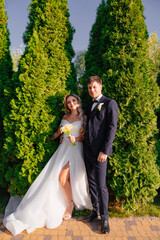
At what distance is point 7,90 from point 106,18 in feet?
9.98

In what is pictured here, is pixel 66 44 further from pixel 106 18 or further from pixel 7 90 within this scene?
pixel 7 90

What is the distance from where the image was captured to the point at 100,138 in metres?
3.10

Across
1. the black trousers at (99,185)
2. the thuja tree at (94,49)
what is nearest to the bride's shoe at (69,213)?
the black trousers at (99,185)

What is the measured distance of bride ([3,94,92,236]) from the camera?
3.22 metres

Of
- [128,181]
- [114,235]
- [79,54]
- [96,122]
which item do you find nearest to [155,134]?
[128,181]

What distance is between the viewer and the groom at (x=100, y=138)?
2.94 meters

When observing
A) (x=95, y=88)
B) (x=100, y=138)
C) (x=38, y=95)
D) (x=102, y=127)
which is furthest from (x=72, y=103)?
(x=100, y=138)

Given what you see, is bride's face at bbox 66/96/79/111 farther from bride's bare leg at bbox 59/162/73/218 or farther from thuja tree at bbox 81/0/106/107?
bride's bare leg at bbox 59/162/73/218

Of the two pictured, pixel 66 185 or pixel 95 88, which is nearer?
pixel 95 88

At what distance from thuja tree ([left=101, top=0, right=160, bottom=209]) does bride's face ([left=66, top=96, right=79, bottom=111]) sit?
732 mm

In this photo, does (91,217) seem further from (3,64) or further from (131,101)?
(3,64)

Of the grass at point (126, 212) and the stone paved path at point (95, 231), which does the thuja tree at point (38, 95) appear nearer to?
the stone paved path at point (95, 231)

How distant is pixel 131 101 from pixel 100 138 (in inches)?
44.8

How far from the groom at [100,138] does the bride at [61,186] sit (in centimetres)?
36
